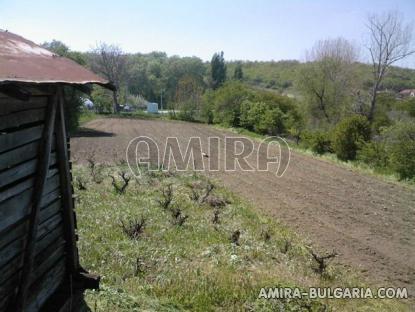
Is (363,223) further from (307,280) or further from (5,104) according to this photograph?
(5,104)

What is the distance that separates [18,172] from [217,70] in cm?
9646

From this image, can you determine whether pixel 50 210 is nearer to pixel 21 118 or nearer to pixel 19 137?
pixel 19 137

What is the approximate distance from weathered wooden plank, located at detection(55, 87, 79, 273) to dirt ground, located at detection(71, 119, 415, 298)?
6.80 meters

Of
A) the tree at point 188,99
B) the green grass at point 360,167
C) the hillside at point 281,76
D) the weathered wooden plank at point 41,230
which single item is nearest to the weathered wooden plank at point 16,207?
the weathered wooden plank at point 41,230

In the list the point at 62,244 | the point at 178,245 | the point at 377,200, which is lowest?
the point at 377,200

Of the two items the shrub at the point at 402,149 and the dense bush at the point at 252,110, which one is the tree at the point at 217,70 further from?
the shrub at the point at 402,149

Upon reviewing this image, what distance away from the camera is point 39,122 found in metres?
4.73

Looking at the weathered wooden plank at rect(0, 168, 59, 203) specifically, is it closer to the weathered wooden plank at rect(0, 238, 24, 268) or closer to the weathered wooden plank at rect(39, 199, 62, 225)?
the weathered wooden plank at rect(39, 199, 62, 225)

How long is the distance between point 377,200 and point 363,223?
3.67 metres

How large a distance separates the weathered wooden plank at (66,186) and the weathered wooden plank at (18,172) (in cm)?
58

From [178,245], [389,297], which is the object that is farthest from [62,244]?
[389,297]

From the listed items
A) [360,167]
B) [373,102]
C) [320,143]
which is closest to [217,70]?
[373,102]

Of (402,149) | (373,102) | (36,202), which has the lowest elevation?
(402,149)

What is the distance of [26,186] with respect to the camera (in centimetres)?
446
